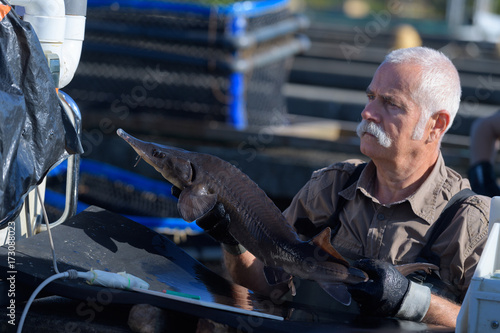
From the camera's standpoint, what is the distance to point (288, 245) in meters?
2.61

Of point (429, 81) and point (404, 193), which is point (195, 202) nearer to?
point (404, 193)

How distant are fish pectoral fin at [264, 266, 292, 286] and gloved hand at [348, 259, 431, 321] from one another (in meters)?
0.27

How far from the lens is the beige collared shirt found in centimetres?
279

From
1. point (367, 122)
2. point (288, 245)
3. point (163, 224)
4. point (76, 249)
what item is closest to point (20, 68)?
point (76, 249)

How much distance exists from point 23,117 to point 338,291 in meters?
1.25

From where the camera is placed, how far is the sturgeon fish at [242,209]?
8.47 ft

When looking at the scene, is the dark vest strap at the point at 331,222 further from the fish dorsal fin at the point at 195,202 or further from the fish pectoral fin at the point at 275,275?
the fish dorsal fin at the point at 195,202

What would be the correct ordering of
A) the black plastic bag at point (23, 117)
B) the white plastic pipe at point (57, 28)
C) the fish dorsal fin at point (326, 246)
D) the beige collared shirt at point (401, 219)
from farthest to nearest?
the white plastic pipe at point (57, 28) → the beige collared shirt at point (401, 219) → the fish dorsal fin at point (326, 246) → the black plastic bag at point (23, 117)

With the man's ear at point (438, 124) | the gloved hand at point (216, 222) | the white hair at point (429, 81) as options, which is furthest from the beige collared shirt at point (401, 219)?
the gloved hand at point (216, 222)

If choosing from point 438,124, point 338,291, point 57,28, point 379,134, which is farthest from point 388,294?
point 57,28

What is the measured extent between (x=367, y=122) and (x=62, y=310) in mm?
1437

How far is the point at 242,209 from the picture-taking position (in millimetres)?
2701

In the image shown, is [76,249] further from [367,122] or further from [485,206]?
[485,206]

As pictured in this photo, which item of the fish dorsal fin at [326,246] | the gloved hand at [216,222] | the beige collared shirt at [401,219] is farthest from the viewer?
the beige collared shirt at [401,219]
